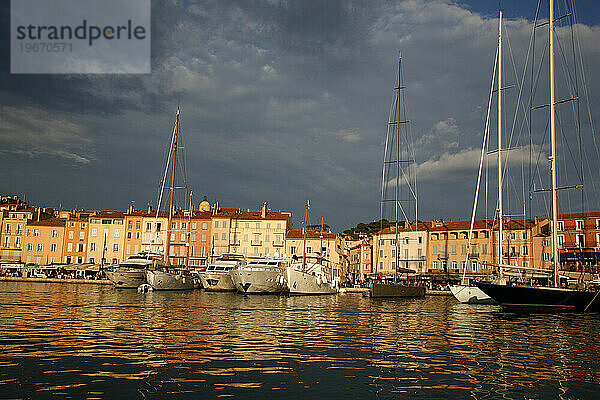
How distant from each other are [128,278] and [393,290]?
2880 cm

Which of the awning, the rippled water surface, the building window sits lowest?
the rippled water surface

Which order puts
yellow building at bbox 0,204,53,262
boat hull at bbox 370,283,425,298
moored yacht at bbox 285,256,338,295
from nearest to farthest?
moored yacht at bbox 285,256,338,295, boat hull at bbox 370,283,425,298, yellow building at bbox 0,204,53,262

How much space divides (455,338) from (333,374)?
32.1 ft

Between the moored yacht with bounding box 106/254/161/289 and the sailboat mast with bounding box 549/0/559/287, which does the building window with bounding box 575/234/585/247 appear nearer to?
the sailboat mast with bounding box 549/0/559/287

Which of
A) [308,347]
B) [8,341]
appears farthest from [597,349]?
[8,341]

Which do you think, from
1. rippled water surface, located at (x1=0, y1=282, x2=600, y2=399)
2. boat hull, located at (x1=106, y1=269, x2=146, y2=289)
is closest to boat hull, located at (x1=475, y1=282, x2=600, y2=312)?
rippled water surface, located at (x1=0, y1=282, x2=600, y2=399)

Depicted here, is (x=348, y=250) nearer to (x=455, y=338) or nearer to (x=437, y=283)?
(x=437, y=283)

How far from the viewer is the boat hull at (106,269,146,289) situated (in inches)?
2271

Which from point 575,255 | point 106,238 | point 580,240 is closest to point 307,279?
point 575,255

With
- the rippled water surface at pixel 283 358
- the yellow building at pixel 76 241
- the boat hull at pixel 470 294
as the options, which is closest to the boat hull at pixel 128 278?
the rippled water surface at pixel 283 358

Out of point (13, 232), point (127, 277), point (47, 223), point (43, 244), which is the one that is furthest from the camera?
point (13, 232)

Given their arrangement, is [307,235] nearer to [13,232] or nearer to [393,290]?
[393,290]

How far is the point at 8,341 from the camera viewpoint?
16766 mm

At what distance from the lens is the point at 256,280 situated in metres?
50.8
